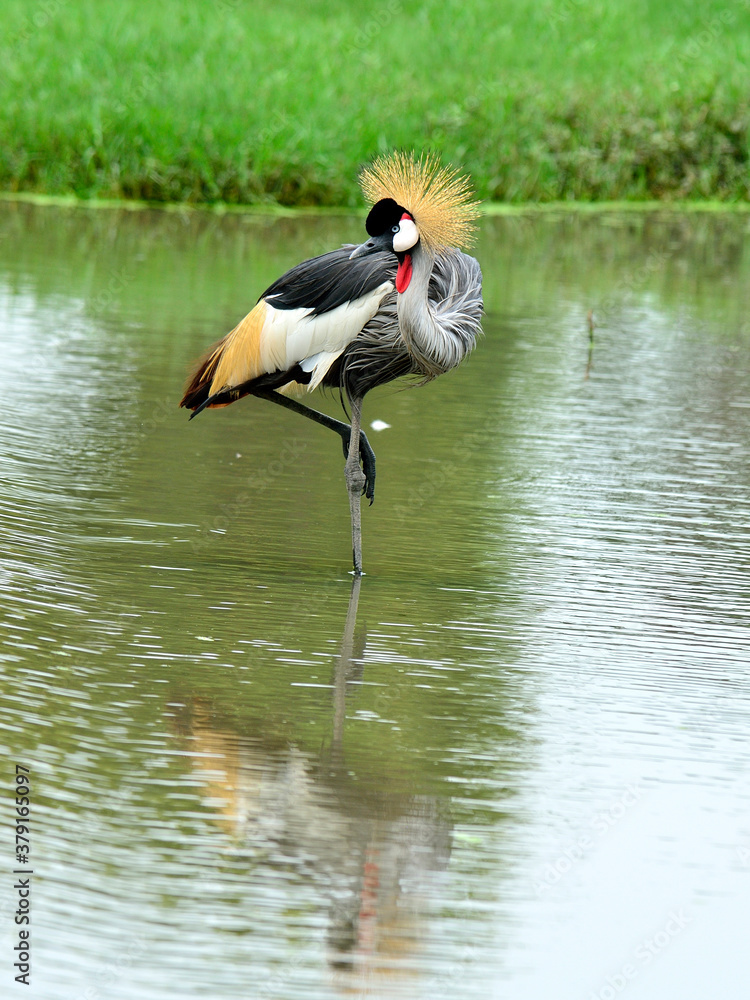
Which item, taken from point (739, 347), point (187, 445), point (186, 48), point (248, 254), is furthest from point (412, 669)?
point (186, 48)

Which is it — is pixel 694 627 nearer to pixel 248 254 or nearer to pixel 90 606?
pixel 90 606

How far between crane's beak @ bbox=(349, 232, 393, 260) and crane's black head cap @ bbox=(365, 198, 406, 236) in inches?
1.1

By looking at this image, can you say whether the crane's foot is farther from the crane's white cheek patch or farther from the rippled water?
the crane's white cheek patch

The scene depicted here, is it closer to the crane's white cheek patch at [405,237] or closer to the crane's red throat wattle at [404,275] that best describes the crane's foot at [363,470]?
the crane's red throat wattle at [404,275]

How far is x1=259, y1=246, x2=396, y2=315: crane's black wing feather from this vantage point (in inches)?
245

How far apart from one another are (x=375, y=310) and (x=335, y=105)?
14.0m

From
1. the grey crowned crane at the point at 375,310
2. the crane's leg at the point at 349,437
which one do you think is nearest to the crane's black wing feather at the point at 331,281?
the grey crowned crane at the point at 375,310

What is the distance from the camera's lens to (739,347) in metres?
11.9

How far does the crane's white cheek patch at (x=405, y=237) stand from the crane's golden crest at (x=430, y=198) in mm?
58

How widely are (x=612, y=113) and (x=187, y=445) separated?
13740 millimetres

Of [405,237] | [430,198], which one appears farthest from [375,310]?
[430,198]

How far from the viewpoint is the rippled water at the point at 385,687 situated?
3.69 meters

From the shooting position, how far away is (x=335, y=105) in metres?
19.5

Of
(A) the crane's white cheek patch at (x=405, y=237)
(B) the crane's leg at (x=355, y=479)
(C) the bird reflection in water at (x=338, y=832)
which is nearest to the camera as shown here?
(C) the bird reflection in water at (x=338, y=832)
